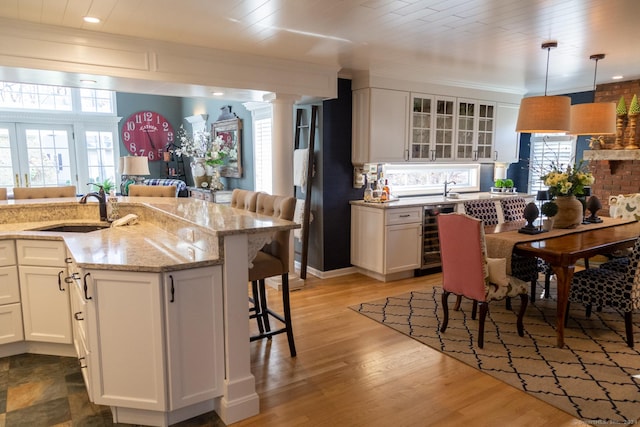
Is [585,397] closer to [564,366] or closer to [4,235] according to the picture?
[564,366]

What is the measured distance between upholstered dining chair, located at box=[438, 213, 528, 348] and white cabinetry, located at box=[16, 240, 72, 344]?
9.35ft

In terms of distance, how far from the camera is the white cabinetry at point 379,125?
192 inches

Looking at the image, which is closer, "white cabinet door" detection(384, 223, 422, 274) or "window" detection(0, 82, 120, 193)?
"white cabinet door" detection(384, 223, 422, 274)

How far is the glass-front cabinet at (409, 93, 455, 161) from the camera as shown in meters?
5.23

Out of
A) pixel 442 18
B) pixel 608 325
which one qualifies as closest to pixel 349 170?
pixel 442 18

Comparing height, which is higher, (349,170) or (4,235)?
(349,170)

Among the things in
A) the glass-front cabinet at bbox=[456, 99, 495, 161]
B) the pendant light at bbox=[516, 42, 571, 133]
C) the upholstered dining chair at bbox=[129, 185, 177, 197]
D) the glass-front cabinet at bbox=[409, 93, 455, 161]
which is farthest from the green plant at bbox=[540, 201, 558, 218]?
the upholstered dining chair at bbox=[129, 185, 177, 197]

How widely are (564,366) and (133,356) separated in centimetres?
284

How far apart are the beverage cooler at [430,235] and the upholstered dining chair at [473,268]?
5.73ft

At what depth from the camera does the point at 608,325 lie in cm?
371

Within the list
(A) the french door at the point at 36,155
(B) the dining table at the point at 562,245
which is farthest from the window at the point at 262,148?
(A) the french door at the point at 36,155

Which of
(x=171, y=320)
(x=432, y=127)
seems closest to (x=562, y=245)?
(x=432, y=127)

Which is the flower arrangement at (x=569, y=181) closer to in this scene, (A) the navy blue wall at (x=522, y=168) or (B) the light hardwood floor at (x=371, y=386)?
(B) the light hardwood floor at (x=371, y=386)

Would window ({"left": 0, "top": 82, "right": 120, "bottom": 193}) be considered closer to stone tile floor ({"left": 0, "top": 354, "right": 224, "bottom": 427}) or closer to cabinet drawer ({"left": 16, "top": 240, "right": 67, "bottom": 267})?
cabinet drawer ({"left": 16, "top": 240, "right": 67, "bottom": 267})
